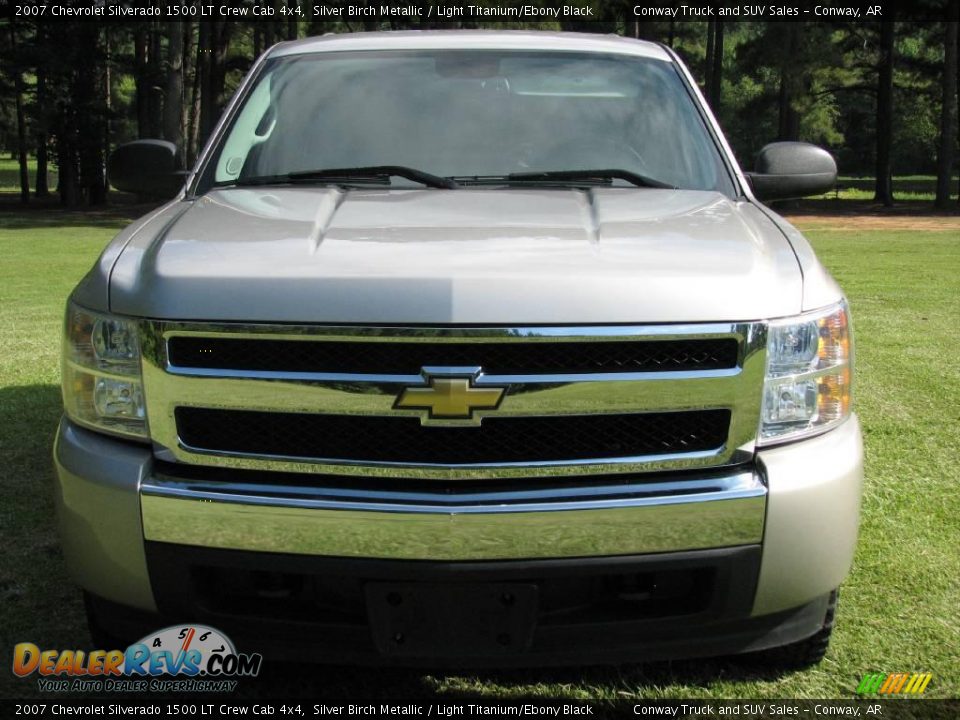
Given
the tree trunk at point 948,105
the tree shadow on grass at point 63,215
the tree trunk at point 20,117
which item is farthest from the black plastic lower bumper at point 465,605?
the tree trunk at point 20,117

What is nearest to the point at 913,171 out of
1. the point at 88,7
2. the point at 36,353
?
the point at 88,7

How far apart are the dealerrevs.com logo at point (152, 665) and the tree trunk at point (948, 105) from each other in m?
35.7

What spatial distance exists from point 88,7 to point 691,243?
39502 mm

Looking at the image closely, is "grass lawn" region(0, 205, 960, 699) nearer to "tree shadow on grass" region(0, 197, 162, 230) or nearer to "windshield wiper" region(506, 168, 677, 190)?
"windshield wiper" region(506, 168, 677, 190)

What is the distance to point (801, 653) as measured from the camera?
114 inches

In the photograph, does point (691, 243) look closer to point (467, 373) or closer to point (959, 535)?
point (467, 373)

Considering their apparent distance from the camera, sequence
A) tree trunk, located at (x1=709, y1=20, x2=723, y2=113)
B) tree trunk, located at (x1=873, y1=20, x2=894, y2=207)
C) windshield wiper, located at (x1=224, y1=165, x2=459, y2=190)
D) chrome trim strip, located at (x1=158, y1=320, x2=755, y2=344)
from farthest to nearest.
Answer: tree trunk, located at (x1=709, y1=20, x2=723, y2=113)
tree trunk, located at (x1=873, y1=20, x2=894, y2=207)
windshield wiper, located at (x1=224, y1=165, x2=459, y2=190)
chrome trim strip, located at (x1=158, y1=320, x2=755, y2=344)

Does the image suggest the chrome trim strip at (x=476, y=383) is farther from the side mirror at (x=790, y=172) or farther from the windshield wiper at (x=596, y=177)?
the side mirror at (x=790, y=172)

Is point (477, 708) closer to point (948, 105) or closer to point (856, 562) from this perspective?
point (856, 562)

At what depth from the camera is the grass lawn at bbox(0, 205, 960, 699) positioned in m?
2.88

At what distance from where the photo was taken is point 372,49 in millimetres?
3945

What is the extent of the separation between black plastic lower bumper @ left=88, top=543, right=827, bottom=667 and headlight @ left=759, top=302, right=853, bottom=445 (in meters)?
0.32

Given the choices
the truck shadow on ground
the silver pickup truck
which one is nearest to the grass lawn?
the truck shadow on ground

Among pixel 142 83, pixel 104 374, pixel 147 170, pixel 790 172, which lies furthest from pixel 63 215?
pixel 104 374
